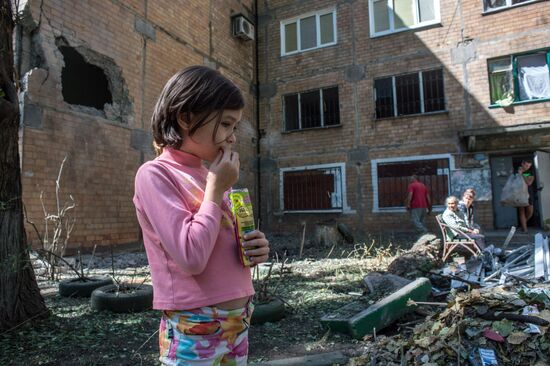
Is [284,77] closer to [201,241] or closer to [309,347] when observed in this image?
[309,347]

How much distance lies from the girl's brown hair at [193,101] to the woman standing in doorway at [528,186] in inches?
428

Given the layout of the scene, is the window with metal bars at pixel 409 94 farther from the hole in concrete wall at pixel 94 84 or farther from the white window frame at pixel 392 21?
the hole in concrete wall at pixel 94 84

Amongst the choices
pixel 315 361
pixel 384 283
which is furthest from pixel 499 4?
pixel 315 361

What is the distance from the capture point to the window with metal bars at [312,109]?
526 inches

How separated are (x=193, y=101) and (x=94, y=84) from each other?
10.7 m

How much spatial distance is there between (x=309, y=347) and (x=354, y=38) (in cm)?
1188

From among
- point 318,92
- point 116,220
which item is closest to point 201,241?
point 116,220

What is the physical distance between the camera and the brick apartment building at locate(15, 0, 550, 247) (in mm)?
8008

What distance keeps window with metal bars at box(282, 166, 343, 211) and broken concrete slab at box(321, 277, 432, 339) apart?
30.0 feet

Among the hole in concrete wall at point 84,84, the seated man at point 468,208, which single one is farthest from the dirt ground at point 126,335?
the hole in concrete wall at point 84,84

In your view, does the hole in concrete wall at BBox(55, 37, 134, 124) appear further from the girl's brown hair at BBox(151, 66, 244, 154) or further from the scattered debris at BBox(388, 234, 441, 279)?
the girl's brown hair at BBox(151, 66, 244, 154)

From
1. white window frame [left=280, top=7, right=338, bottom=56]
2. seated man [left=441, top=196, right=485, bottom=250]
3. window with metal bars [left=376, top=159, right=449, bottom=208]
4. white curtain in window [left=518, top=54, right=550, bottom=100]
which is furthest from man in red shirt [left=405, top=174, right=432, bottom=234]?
white window frame [left=280, top=7, right=338, bottom=56]

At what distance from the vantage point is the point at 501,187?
1109 cm

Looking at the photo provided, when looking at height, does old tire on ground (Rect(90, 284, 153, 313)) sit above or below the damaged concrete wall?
below
